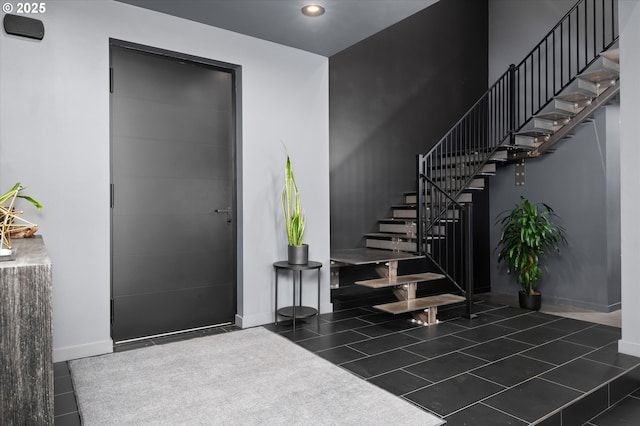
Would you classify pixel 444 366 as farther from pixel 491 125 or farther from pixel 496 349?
pixel 491 125

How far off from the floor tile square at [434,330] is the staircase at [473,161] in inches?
4.4

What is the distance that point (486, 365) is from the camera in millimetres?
2943

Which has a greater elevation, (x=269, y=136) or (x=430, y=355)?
(x=269, y=136)

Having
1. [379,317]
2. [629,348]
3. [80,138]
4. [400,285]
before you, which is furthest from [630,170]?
[80,138]

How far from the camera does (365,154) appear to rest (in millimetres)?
5348

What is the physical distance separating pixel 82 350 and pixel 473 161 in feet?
15.0

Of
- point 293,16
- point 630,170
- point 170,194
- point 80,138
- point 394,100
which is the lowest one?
point 170,194

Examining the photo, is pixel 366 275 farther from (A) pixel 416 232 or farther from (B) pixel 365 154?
(B) pixel 365 154

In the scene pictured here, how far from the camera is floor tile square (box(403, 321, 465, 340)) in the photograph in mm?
3658

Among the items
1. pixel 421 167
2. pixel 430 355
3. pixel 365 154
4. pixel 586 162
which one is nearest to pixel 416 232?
pixel 421 167

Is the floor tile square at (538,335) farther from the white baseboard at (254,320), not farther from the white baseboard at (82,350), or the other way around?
the white baseboard at (82,350)

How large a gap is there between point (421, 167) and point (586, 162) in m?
2.08

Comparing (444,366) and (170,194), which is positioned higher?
(170,194)

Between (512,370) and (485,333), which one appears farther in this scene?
(485,333)
